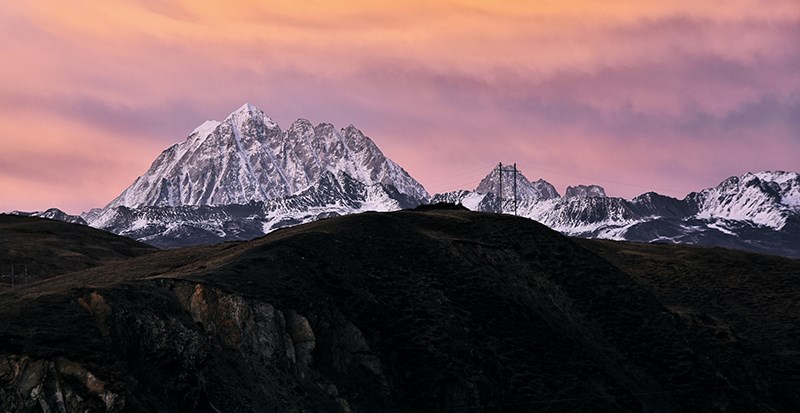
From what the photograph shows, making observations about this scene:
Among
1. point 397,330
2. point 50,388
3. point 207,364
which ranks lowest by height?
point 50,388

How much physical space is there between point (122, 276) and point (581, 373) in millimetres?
52794

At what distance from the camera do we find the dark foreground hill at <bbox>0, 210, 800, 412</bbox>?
240 feet

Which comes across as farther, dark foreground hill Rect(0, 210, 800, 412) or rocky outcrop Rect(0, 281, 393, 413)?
dark foreground hill Rect(0, 210, 800, 412)

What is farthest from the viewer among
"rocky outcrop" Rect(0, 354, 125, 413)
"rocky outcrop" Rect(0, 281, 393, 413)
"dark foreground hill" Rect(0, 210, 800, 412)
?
"dark foreground hill" Rect(0, 210, 800, 412)

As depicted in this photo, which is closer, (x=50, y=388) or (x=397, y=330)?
(x=50, y=388)

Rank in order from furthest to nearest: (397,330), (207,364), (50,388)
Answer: (397,330)
(207,364)
(50,388)

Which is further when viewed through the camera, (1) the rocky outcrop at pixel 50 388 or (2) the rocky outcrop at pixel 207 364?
(2) the rocky outcrop at pixel 207 364

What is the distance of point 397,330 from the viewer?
98000 millimetres

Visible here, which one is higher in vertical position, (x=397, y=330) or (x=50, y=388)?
(x=397, y=330)

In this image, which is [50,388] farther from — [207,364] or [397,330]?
[397,330]

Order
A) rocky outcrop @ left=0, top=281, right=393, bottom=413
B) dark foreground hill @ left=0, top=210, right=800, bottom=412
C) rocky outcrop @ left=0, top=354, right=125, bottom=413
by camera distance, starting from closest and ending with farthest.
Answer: rocky outcrop @ left=0, top=354, right=125, bottom=413
rocky outcrop @ left=0, top=281, right=393, bottom=413
dark foreground hill @ left=0, top=210, right=800, bottom=412

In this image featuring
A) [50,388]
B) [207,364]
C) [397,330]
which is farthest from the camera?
[397,330]

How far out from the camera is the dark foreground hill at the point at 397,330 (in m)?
73.2

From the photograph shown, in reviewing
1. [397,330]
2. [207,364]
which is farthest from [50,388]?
[397,330]
